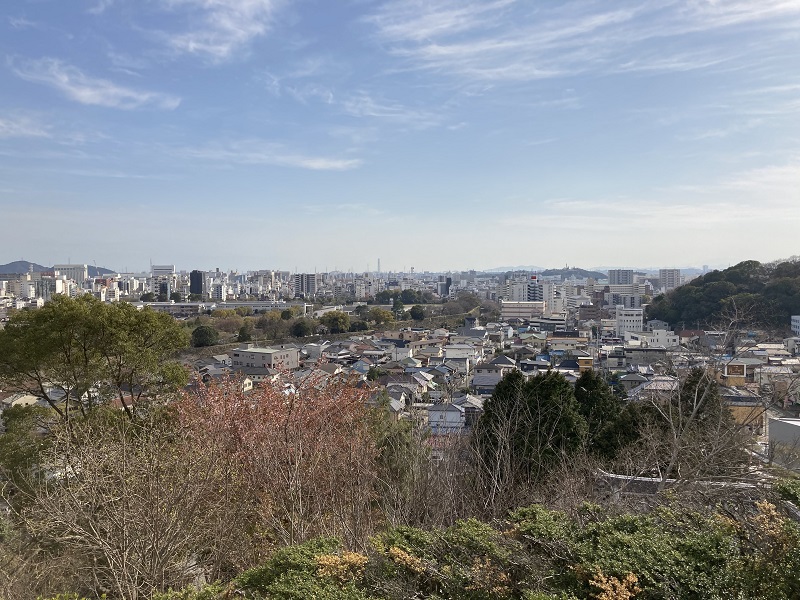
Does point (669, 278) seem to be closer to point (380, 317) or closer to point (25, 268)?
point (380, 317)

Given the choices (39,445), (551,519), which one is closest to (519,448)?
(551,519)

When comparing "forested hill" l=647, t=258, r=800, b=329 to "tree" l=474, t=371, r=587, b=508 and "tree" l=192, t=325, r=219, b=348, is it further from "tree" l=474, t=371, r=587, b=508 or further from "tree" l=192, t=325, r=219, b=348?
"tree" l=192, t=325, r=219, b=348

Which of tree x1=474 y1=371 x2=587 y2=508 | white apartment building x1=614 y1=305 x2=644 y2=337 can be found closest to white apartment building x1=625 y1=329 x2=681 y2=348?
white apartment building x1=614 y1=305 x2=644 y2=337

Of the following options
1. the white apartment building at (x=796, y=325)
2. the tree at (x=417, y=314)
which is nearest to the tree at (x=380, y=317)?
the tree at (x=417, y=314)

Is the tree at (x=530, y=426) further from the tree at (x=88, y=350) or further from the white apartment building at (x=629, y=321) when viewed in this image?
the white apartment building at (x=629, y=321)

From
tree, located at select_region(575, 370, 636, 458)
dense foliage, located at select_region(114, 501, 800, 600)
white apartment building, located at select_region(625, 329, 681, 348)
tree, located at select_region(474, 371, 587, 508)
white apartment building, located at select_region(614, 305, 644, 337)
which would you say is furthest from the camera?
white apartment building, located at select_region(614, 305, 644, 337)

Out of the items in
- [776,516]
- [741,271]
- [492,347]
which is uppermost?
[741,271]

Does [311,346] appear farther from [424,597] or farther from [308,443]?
[424,597]
